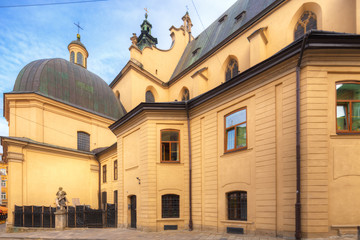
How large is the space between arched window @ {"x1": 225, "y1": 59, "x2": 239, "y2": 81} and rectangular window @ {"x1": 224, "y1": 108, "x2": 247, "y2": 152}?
7.31 meters

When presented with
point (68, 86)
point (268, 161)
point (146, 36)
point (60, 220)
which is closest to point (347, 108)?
point (268, 161)

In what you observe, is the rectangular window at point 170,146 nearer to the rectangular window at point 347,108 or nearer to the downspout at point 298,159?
the downspout at point 298,159

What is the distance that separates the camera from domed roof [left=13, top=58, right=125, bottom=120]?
76.2ft

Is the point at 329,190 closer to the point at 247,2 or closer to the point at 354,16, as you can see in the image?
the point at 354,16

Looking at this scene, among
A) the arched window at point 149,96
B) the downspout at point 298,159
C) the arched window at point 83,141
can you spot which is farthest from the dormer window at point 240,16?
the arched window at point 83,141

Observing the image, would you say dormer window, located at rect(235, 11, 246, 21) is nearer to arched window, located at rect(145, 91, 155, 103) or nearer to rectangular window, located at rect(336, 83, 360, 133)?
arched window, located at rect(145, 91, 155, 103)

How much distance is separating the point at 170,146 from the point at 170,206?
3.26 meters

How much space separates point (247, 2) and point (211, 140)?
45.1ft

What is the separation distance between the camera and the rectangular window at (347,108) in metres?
9.09

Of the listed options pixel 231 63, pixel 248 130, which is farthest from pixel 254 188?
pixel 231 63

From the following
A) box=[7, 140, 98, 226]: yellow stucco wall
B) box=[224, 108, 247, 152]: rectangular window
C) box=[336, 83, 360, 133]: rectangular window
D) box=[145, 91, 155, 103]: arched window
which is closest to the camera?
box=[336, 83, 360, 133]: rectangular window

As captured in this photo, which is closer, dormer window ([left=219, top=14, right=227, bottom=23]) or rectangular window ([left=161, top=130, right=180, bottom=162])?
rectangular window ([left=161, top=130, right=180, bottom=162])

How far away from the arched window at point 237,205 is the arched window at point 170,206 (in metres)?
3.32

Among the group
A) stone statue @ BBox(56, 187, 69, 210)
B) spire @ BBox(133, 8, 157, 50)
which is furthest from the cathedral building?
spire @ BBox(133, 8, 157, 50)
